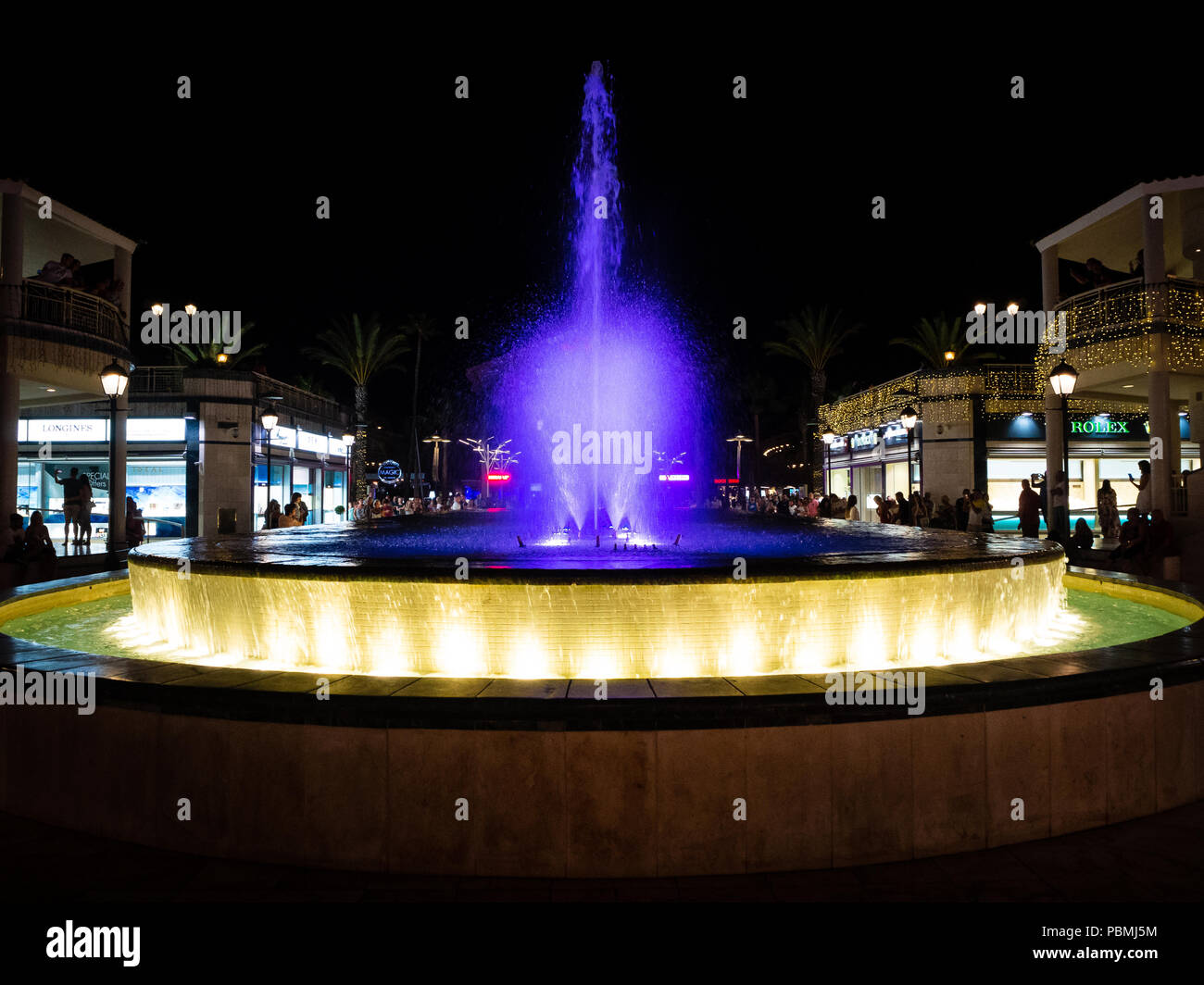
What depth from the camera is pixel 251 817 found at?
388 centimetres

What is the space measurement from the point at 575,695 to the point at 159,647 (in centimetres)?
463

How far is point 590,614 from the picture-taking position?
17.2 feet

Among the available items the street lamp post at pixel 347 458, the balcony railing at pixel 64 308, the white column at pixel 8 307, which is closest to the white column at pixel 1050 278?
the balcony railing at pixel 64 308

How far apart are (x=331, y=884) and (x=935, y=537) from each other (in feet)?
26.0

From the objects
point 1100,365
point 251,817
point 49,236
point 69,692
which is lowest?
point 251,817

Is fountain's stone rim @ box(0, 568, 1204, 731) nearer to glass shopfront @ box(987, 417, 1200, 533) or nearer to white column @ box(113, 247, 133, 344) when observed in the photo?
white column @ box(113, 247, 133, 344)

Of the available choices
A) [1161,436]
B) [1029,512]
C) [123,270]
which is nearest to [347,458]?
[123,270]

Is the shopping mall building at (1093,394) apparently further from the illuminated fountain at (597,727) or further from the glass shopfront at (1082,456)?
the illuminated fountain at (597,727)

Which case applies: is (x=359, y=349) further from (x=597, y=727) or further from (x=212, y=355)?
(x=597, y=727)

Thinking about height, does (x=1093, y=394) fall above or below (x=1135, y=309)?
below

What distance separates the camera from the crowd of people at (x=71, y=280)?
19.6 meters
